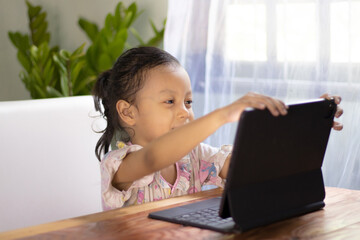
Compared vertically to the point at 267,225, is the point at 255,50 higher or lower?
higher

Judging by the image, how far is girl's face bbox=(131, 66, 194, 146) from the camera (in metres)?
1.44

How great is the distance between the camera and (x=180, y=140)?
44.2 inches

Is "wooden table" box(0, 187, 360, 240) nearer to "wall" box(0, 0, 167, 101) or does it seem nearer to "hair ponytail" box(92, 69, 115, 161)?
"hair ponytail" box(92, 69, 115, 161)

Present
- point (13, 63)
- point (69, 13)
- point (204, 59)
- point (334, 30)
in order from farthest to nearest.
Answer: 1. point (13, 63)
2. point (69, 13)
3. point (204, 59)
4. point (334, 30)

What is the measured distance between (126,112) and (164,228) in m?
0.57

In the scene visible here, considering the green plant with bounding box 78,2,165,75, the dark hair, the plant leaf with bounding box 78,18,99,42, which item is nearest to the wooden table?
the dark hair

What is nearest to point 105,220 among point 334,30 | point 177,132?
point 177,132

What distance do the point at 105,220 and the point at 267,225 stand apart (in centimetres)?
30

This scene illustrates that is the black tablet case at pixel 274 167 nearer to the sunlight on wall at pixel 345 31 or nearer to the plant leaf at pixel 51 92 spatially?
the sunlight on wall at pixel 345 31

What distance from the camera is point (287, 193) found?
106 centimetres

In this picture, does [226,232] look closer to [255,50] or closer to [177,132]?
[177,132]

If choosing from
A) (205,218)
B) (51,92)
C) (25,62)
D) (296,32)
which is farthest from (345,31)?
(25,62)

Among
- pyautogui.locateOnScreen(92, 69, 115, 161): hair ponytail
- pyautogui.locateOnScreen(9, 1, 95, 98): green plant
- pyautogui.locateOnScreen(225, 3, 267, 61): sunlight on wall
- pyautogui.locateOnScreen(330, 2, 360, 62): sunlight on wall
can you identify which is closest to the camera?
pyautogui.locateOnScreen(92, 69, 115, 161): hair ponytail

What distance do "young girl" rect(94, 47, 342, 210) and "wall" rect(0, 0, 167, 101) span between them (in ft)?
5.35
